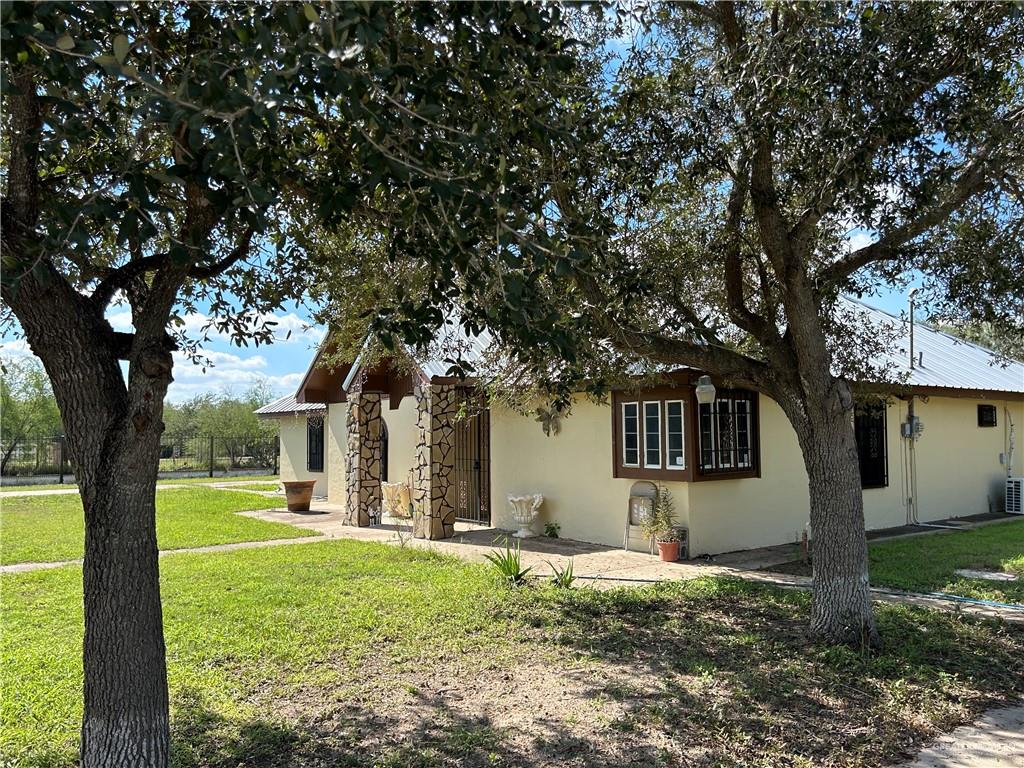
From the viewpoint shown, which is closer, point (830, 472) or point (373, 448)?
point (830, 472)

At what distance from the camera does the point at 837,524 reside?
6016mm

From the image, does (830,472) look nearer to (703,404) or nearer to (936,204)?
(936,204)

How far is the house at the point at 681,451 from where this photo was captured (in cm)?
1059

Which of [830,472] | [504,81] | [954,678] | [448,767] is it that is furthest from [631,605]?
[504,81]

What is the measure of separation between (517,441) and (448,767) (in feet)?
30.4

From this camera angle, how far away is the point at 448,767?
3963 mm

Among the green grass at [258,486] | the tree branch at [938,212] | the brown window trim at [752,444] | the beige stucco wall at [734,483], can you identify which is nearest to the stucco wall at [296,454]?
the green grass at [258,486]

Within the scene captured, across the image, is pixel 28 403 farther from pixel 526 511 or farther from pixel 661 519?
pixel 661 519

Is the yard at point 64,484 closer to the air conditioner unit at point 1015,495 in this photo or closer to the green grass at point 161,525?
the green grass at point 161,525

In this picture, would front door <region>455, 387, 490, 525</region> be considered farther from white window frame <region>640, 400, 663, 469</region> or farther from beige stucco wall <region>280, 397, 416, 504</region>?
white window frame <region>640, 400, 663, 469</region>

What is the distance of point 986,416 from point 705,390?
9749mm

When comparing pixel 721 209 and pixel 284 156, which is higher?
pixel 721 209

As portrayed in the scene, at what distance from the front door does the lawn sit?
610 cm

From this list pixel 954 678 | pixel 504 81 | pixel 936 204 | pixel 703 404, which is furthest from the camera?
pixel 703 404
